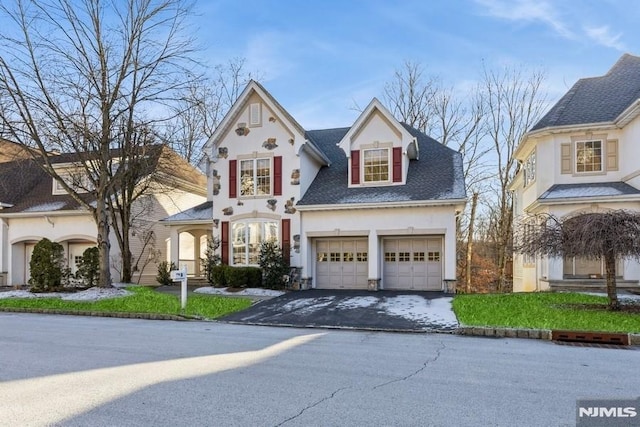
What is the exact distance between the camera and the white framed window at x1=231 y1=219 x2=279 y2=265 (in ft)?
63.8

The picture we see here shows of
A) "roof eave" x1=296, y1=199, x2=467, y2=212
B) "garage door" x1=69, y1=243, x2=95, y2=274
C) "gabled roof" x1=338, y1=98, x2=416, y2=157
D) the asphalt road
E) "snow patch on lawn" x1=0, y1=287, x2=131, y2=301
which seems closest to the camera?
the asphalt road

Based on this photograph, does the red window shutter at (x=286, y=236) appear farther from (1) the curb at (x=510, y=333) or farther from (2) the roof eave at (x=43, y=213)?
(2) the roof eave at (x=43, y=213)

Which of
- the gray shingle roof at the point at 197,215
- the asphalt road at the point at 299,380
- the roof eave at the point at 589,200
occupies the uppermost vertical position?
the roof eave at the point at 589,200

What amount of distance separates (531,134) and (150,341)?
16.5m

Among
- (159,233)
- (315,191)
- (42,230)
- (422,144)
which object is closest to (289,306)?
(315,191)

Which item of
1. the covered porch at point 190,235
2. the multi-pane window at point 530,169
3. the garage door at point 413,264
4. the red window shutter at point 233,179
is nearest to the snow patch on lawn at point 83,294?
the covered porch at point 190,235

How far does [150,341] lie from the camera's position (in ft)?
29.8

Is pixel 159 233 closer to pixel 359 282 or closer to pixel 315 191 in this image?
pixel 315 191

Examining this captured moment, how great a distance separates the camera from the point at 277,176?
19.5 metres

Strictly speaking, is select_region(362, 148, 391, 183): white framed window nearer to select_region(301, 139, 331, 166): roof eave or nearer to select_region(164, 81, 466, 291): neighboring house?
select_region(164, 81, 466, 291): neighboring house

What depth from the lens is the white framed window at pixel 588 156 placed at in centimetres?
1836
